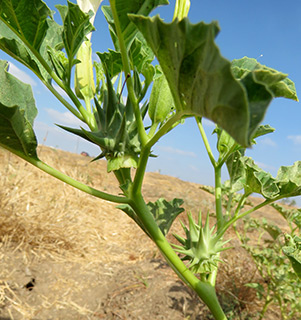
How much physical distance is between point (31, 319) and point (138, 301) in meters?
0.59

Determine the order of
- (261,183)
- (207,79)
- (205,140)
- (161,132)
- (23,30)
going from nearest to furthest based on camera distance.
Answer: (207,79) → (161,132) → (23,30) → (261,183) → (205,140)

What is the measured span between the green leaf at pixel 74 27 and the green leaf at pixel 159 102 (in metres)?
0.14

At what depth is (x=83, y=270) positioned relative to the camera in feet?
7.79

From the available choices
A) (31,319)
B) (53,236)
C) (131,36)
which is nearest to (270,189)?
(131,36)

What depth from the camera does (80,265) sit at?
2.44 metres

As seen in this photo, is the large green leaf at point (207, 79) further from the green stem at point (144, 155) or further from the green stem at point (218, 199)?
the green stem at point (218, 199)

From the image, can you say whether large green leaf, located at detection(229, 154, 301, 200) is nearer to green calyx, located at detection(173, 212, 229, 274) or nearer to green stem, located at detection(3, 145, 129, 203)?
green calyx, located at detection(173, 212, 229, 274)

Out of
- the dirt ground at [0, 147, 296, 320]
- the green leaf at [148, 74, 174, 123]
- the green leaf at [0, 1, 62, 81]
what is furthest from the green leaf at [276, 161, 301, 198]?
the dirt ground at [0, 147, 296, 320]

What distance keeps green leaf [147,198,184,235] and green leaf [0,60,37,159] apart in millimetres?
251

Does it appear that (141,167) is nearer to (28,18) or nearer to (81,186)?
(81,186)

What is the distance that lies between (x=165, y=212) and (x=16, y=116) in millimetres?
323

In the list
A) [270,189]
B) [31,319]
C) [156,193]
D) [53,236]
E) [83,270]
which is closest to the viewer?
[270,189]

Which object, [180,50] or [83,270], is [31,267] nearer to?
[83,270]

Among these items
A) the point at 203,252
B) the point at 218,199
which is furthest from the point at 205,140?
the point at 203,252
